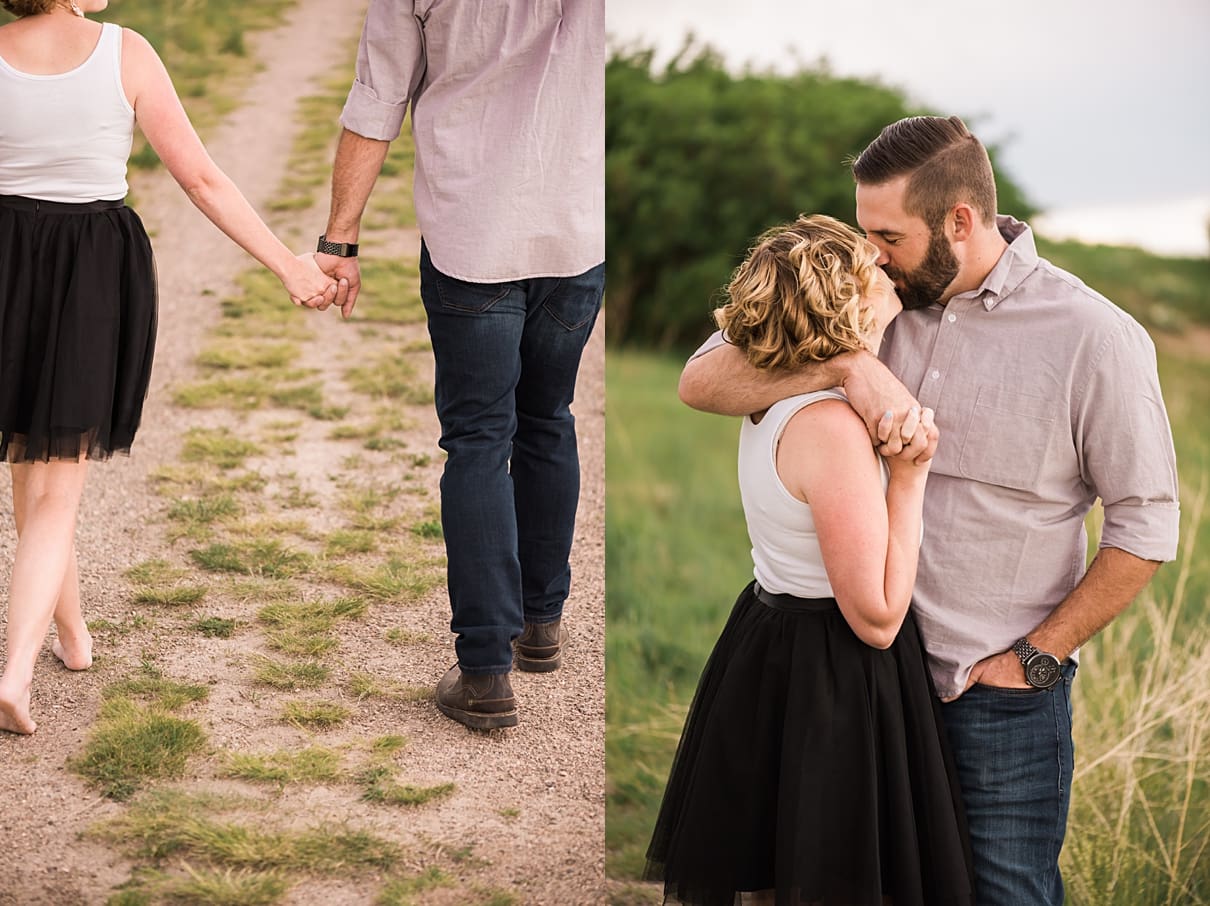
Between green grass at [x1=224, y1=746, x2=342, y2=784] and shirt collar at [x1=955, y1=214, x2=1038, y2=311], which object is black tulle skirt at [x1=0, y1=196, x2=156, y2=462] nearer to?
green grass at [x1=224, y1=746, x2=342, y2=784]

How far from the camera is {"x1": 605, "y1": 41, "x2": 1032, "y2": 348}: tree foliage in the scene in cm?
692

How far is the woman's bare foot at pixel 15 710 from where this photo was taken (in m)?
2.24

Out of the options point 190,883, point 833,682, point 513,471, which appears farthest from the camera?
point 513,471

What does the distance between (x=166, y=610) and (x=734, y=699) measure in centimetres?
126

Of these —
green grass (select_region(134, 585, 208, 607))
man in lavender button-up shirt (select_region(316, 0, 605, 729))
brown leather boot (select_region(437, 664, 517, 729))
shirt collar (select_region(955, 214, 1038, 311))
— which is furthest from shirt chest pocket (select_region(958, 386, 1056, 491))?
green grass (select_region(134, 585, 208, 607))

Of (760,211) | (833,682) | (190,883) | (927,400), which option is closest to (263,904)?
(190,883)

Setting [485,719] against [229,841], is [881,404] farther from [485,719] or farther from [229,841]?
[229,841]

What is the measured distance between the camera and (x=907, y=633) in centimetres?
179

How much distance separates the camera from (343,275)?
2.46 meters

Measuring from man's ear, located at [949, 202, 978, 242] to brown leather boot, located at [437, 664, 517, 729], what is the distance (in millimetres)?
1100

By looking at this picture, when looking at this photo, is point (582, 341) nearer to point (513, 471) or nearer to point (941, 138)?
point (513, 471)

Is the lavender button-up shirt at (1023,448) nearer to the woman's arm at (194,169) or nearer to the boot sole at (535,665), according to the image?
the boot sole at (535,665)

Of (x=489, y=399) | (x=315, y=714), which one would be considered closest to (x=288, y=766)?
(x=315, y=714)

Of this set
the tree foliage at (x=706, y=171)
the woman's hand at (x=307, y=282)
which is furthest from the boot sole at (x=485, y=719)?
the tree foliage at (x=706, y=171)
